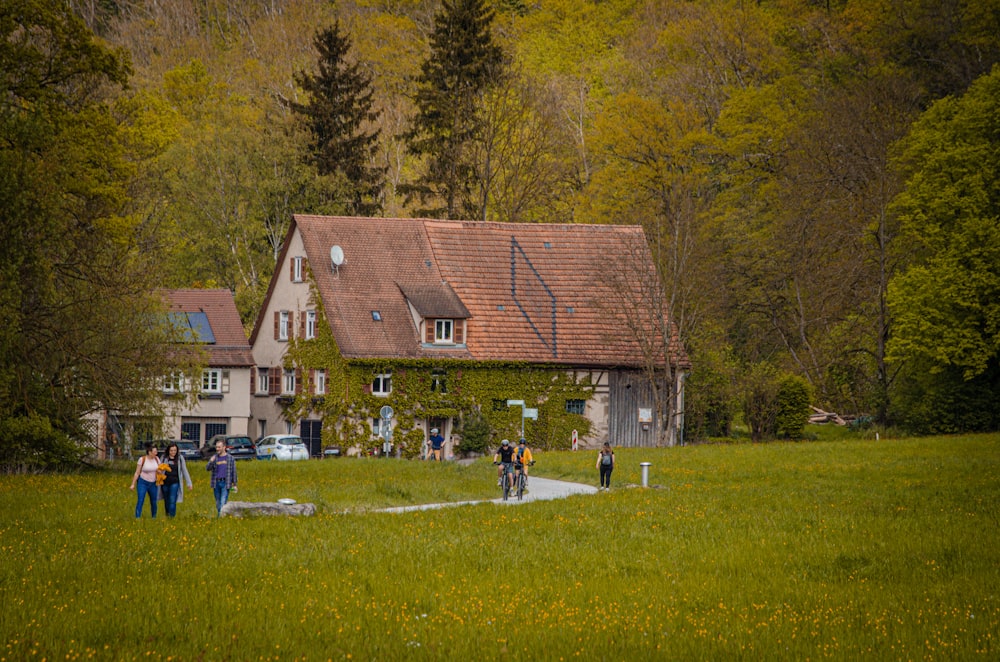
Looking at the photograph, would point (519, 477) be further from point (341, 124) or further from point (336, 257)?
point (341, 124)

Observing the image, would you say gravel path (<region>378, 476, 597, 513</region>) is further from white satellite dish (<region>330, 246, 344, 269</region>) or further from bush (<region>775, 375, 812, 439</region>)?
white satellite dish (<region>330, 246, 344, 269</region>)

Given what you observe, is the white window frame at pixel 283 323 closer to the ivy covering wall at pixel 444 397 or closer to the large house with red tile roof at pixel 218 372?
the large house with red tile roof at pixel 218 372

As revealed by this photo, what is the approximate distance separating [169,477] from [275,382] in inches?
1464

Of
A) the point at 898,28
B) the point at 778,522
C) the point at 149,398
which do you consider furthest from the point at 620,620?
the point at 898,28

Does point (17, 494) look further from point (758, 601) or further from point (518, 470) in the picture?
point (758, 601)

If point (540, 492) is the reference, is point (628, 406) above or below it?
above

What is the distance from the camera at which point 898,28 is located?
69.9 metres

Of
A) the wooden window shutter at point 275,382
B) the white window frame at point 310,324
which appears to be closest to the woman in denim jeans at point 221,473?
the white window frame at point 310,324

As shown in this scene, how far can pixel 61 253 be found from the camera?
1377 inches

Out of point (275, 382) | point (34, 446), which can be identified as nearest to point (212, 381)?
point (275, 382)

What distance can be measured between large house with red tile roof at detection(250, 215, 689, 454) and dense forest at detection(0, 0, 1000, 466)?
315 centimetres

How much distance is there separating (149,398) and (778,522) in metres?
21.6

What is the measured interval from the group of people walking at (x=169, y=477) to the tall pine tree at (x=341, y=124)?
170 ft

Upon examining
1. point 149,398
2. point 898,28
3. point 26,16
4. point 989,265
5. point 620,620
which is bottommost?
point 620,620
